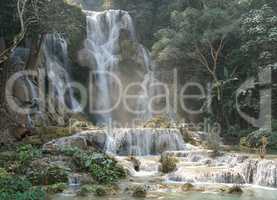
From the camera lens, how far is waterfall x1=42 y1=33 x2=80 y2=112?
2749 centimetres

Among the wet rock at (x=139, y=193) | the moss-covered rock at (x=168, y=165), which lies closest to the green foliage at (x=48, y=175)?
the wet rock at (x=139, y=193)

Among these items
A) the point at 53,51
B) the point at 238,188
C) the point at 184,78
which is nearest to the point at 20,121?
the point at 53,51

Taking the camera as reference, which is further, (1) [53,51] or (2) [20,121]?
(1) [53,51]

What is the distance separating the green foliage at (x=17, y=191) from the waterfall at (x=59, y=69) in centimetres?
1478

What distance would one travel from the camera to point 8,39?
22078 millimetres

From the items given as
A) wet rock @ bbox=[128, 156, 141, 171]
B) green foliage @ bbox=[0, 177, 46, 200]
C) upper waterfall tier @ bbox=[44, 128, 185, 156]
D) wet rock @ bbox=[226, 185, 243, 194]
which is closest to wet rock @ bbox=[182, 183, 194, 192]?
wet rock @ bbox=[226, 185, 243, 194]

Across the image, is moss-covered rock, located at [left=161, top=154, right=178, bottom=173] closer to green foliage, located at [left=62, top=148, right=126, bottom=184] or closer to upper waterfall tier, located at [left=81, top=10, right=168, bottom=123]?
green foliage, located at [left=62, top=148, right=126, bottom=184]

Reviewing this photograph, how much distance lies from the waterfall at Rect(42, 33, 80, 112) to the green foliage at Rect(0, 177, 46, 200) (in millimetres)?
14780

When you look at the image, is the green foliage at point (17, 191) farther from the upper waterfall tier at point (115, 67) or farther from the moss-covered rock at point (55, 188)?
the upper waterfall tier at point (115, 67)

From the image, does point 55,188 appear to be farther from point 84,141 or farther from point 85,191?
point 84,141

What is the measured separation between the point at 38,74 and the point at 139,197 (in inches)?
585

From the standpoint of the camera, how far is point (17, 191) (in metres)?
11.8

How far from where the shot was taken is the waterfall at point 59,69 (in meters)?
27.5

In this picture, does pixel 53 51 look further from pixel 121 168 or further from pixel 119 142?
pixel 121 168
